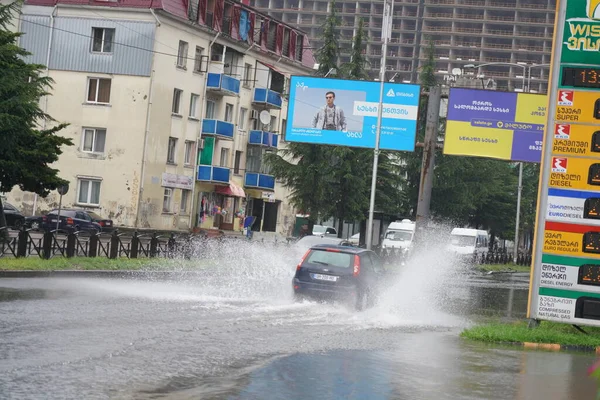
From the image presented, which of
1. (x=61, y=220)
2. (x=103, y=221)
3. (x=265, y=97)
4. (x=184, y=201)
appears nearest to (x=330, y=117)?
(x=61, y=220)

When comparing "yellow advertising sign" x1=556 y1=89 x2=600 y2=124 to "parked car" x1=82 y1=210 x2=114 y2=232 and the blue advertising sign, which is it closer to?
the blue advertising sign

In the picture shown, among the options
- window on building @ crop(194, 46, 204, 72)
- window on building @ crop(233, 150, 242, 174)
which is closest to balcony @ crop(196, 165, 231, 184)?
window on building @ crop(233, 150, 242, 174)

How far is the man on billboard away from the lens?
139 ft

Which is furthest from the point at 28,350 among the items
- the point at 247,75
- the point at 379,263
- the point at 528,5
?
the point at 528,5

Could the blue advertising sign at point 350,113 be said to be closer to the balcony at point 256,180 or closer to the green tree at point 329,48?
the green tree at point 329,48

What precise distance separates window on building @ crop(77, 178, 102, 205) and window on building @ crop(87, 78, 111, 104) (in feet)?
15.1

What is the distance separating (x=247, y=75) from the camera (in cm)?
7150

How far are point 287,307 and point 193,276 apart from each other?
37.7 feet

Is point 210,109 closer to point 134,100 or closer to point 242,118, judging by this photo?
point 242,118

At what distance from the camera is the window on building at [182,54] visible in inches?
2459

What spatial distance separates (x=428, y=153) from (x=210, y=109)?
106ft

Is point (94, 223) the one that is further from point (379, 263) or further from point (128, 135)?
point (379, 263)

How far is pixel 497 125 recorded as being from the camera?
38.4 metres

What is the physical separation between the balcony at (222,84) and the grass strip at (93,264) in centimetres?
2954
